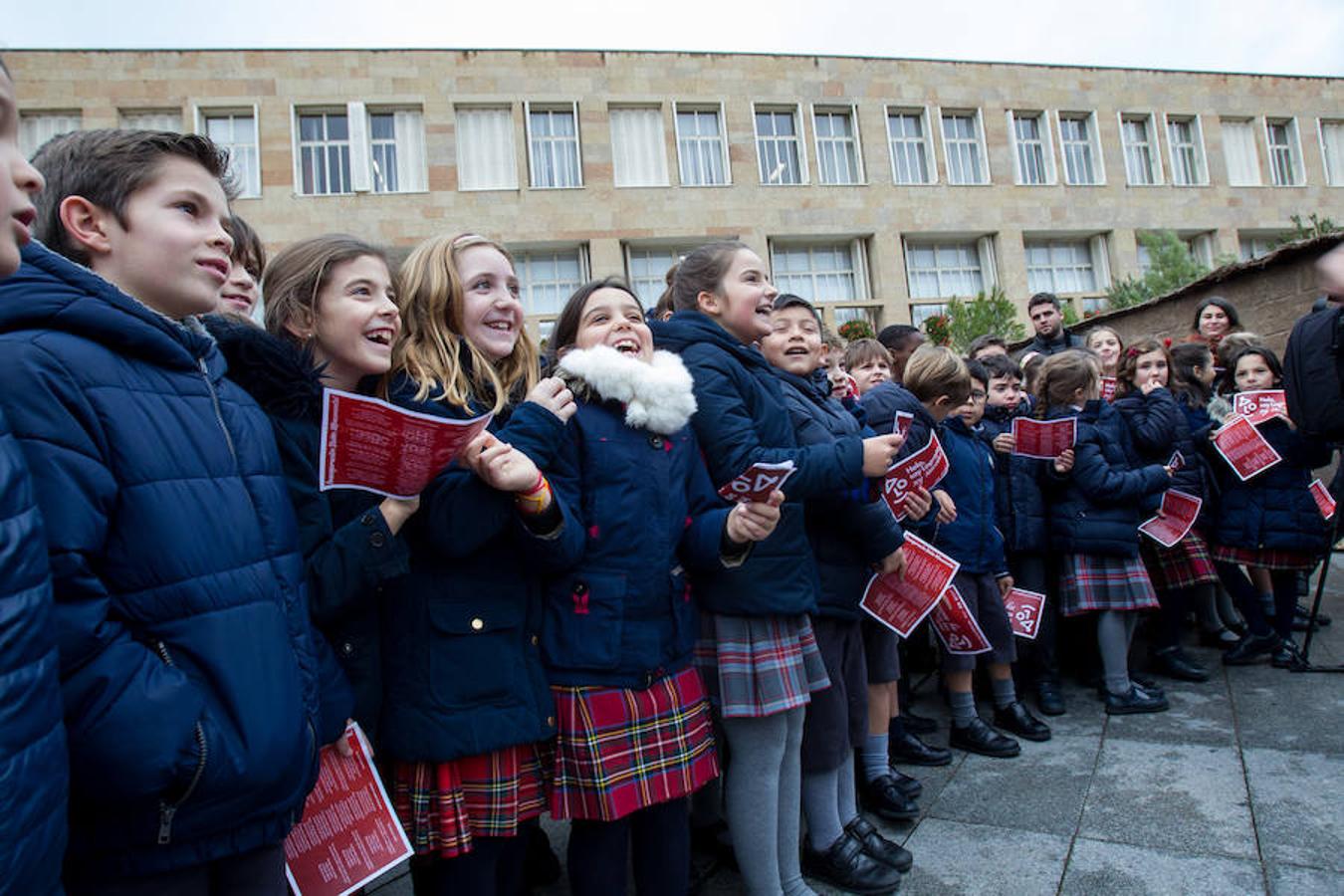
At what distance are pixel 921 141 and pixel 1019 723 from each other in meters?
A: 20.9

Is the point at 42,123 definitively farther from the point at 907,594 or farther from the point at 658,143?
the point at 907,594

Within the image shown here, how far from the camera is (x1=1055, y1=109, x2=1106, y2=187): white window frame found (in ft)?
72.7

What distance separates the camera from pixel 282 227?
18.5 m

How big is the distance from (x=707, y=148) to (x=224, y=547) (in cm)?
2095

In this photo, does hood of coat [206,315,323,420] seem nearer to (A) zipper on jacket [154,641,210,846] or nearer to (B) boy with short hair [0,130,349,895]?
(B) boy with short hair [0,130,349,895]

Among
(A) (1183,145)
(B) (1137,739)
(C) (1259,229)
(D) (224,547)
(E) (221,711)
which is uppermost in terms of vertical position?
(A) (1183,145)

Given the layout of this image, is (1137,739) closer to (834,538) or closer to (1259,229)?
(834,538)

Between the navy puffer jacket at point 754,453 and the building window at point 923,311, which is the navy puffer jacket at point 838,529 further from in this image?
the building window at point 923,311

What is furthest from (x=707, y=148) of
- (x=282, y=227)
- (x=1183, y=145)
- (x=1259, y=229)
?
(x=1259, y=229)

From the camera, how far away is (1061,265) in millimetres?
22359

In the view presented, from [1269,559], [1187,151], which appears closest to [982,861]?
[1269,559]

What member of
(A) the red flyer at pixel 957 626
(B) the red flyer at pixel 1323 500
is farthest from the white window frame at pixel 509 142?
(A) the red flyer at pixel 957 626

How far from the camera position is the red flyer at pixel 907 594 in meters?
3.07

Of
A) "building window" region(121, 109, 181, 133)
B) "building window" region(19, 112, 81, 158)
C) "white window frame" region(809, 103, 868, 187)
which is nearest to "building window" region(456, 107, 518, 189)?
"building window" region(121, 109, 181, 133)
